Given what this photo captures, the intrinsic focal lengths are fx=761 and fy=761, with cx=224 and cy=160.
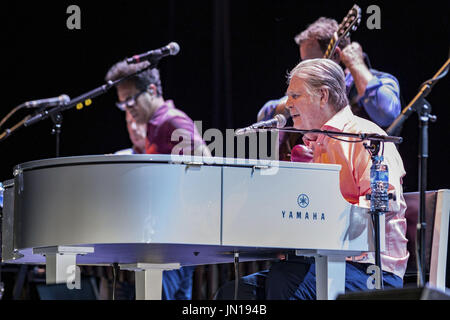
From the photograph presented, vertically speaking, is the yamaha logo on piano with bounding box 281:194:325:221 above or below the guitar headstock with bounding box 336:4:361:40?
below

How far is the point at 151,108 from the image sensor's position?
6.50 m

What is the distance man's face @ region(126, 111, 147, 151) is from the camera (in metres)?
6.54

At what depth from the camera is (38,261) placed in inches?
149

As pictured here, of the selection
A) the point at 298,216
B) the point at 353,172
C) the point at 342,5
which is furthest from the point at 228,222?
the point at 342,5

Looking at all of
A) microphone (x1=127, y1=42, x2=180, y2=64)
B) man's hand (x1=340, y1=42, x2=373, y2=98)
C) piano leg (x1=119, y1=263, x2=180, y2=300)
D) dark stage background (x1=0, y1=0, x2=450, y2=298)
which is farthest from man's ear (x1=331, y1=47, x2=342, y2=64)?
piano leg (x1=119, y1=263, x2=180, y2=300)

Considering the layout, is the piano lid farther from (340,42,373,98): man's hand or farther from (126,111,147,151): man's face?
(126,111,147,151): man's face

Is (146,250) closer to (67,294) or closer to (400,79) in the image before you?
(67,294)

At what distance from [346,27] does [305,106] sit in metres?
1.12

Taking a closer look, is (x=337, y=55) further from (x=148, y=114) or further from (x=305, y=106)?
(x=148, y=114)

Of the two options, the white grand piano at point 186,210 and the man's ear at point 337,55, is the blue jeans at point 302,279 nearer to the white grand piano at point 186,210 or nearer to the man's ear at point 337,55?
the white grand piano at point 186,210

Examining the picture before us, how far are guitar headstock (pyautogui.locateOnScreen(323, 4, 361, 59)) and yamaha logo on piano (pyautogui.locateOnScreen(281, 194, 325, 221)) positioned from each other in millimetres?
1856

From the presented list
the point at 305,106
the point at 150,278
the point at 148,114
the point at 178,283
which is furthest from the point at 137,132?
the point at 305,106

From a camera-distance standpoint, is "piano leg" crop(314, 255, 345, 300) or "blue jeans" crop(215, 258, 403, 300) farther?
"blue jeans" crop(215, 258, 403, 300)

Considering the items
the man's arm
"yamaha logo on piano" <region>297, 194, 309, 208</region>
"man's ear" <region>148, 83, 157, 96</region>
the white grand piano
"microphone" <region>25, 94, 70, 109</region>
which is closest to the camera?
the white grand piano
